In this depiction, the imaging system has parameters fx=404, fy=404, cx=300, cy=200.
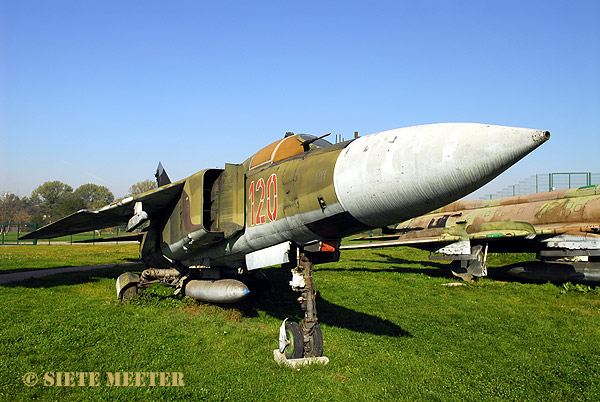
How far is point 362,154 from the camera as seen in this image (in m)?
4.98

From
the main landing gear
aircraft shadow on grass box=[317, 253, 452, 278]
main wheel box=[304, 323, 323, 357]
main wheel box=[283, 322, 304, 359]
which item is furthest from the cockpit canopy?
aircraft shadow on grass box=[317, 253, 452, 278]

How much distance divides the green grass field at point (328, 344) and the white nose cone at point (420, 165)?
7.58ft

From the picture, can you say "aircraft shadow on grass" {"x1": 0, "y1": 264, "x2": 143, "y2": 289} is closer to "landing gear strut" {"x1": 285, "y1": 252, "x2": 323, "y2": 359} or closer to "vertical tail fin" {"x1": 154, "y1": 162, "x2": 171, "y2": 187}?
"vertical tail fin" {"x1": 154, "y1": 162, "x2": 171, "y2": 187}

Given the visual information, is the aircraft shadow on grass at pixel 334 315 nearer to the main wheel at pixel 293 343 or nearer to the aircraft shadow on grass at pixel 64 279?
the main wheel at pixel 293 343

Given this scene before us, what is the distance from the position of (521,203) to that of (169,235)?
13.8 metres

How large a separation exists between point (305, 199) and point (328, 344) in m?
2.64

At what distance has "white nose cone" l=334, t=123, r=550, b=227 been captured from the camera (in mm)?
3916

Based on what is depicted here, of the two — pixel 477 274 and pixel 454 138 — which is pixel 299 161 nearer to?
pixel 454 138

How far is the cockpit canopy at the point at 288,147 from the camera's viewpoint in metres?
6.66

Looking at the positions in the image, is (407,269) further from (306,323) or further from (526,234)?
(306,323)

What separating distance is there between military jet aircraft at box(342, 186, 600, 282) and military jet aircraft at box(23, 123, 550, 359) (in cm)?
653

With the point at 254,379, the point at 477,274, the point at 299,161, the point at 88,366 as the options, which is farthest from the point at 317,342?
the point at 477,274

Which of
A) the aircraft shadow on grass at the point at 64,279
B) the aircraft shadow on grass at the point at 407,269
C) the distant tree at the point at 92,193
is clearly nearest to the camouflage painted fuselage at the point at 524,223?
the aircraft shadow on grass at the point at 407,269

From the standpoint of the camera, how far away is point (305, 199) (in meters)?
5.68
